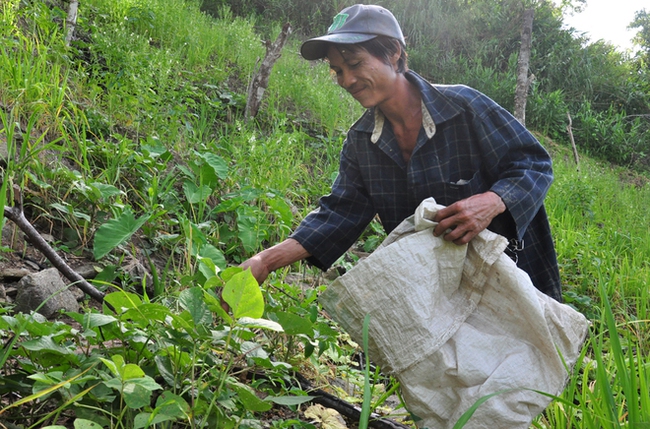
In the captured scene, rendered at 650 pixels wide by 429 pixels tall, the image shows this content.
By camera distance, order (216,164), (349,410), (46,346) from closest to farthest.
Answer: (46,346), (349,410), (216,164)

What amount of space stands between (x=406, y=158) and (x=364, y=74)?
1.22 ft

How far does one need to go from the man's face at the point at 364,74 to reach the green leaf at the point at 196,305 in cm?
94

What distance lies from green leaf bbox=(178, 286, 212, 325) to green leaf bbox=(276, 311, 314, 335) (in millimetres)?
211

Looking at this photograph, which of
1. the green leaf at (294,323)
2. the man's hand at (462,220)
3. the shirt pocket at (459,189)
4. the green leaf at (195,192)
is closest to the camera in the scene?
the green leaf at (294,323)

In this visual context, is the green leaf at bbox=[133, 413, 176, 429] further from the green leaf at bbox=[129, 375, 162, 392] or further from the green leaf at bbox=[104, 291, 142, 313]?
the green leaf at bbox=[104, 291, 142, 313]

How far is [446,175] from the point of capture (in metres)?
2.01

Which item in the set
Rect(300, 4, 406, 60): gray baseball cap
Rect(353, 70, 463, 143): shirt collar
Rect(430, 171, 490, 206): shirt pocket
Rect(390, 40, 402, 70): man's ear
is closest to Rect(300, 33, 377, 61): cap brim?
Rect(300, 4, 406, 60): gray baseball cap

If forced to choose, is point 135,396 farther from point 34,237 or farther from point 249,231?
point 249,231

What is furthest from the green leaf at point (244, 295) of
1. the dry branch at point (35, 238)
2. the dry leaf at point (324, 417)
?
the dry branch at point (35, 238)

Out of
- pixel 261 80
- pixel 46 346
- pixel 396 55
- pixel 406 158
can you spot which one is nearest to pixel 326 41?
pixel 396 55

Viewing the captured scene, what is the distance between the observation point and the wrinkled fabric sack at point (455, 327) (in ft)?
4.92

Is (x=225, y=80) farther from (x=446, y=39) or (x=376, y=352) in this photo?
(x=446, y=39)

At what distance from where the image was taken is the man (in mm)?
1893

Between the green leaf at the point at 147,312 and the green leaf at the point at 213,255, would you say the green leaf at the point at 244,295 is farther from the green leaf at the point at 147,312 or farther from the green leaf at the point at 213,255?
the green leaf at the point at 213,255
